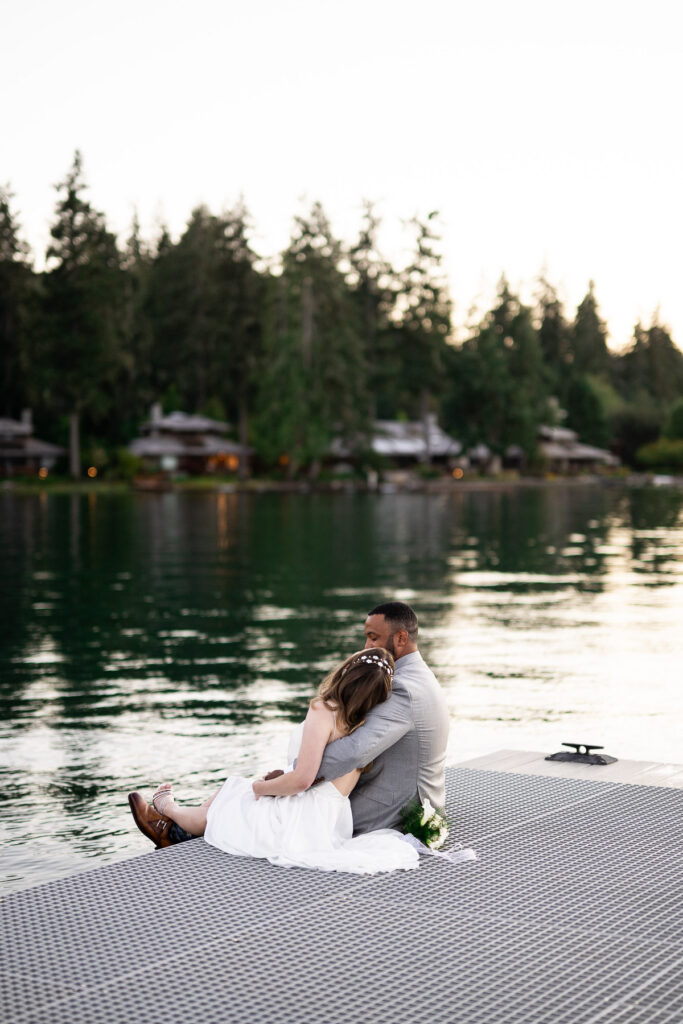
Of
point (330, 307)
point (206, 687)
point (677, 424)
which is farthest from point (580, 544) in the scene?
point (677, 424)

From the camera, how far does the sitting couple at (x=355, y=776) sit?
611 cm

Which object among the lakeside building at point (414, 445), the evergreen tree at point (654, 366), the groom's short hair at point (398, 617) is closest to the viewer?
the groom's short hair at point (398, 617)

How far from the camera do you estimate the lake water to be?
10.1 meters

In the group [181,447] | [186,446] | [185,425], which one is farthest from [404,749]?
[186,446]

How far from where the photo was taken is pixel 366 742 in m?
6.14

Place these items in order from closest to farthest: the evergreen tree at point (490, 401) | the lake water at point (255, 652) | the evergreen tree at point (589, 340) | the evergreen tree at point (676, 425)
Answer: the lake water at point (255, 652) → the evergreen tree at point (490, 401) → the evergreen tree at point (676, 425) → the evergreen tree at point (589, 340)

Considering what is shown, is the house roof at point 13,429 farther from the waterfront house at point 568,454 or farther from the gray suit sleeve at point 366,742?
the gray suit sleeve at point 366,742

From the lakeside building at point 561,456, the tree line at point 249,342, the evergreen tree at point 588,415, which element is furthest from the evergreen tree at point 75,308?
the evergreen tree at point 588,415

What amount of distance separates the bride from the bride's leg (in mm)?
260

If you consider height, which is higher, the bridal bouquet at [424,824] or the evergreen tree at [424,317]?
the evergreen tree at [424,317]

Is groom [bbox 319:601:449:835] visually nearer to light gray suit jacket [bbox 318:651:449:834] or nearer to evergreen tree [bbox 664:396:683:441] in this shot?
light gray suit jacket [bbox 318:651:449:834]

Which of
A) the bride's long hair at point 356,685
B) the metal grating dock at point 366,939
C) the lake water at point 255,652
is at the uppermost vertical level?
the bride's long hair at point 356,685

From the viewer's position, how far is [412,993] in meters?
4.59

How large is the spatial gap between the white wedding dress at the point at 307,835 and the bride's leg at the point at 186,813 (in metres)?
0.19
